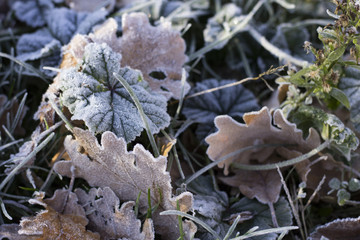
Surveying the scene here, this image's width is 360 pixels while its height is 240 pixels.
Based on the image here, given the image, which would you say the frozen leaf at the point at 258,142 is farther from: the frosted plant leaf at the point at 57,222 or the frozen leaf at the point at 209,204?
the frosted plant leaf at the point at 57,222

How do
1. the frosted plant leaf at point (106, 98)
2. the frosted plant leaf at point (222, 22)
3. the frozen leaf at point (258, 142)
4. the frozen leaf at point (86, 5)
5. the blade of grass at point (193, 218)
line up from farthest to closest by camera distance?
the frozen leaf at point (86, 5), the frosted plant leaf at point (222, 22), the frozen leaf at point (258, 142), the frosted plant leaf at point (106, 98), the blade of grass at point (193, 218)

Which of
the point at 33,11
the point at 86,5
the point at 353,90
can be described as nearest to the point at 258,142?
the point at 353,90

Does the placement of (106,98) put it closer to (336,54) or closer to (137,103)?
(137,103)

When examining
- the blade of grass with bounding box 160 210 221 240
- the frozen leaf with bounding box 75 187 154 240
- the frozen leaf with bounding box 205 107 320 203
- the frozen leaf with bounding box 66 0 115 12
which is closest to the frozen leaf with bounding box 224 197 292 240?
the frozen leaf with bounding box 205 107 320 203

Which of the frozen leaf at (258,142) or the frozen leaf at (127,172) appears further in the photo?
the frozen leaf at (258,142)

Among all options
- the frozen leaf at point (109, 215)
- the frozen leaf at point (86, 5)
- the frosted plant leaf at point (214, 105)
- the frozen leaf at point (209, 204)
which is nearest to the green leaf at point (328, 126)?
the frosted plant leaf at point (214, 105)

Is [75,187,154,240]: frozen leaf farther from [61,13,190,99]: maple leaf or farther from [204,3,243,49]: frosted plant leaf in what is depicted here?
[204,3,243,49]: frosted plant leaf
